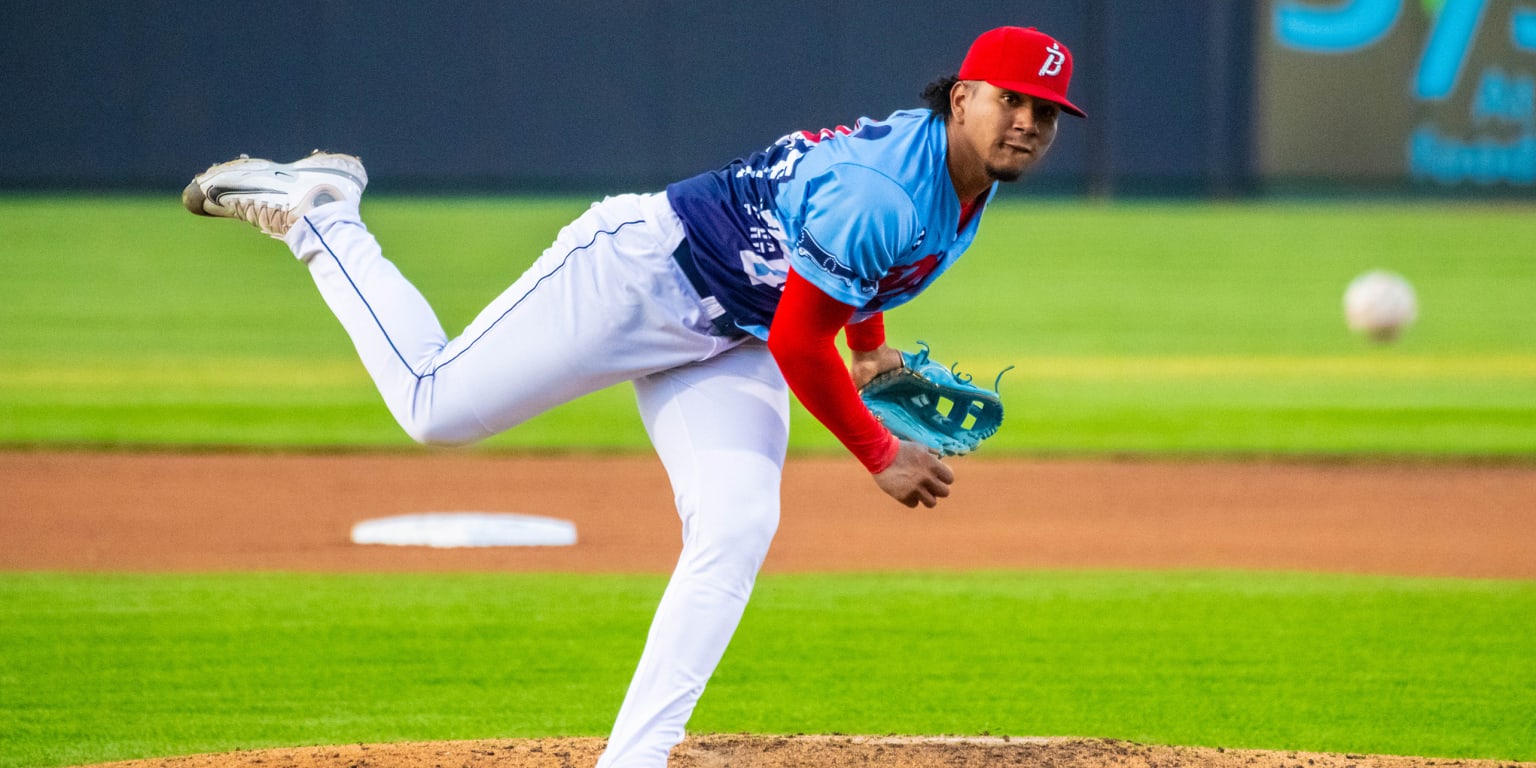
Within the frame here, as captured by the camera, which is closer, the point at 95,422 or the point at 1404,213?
the point at 95,422

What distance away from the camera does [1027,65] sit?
3020 mm

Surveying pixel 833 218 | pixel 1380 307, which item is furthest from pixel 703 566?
pixel 1380 307

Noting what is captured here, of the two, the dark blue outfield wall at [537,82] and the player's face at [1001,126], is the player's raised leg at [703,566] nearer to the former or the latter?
the player's face at [1001,126]

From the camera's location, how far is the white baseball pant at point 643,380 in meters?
3.12

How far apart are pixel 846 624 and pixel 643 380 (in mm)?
2122

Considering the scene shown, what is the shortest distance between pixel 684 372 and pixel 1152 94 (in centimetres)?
2048

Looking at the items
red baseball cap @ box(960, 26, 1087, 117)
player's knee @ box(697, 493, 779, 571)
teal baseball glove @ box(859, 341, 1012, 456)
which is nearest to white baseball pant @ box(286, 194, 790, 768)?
player's knee @ box(697, 493, 779, 571)

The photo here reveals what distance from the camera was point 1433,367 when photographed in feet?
38.7

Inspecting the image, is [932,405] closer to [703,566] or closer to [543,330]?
[703,566]

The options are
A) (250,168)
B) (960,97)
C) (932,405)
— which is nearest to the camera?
(960,97)

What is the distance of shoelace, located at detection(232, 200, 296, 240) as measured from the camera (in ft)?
11.8

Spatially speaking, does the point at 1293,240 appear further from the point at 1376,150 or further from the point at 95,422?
the point at 95,422

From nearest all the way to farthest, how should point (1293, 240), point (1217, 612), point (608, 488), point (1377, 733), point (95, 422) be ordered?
1. point (1377, 733)
2. point (1217, 612)
3. point (608, 488)
4. point (95, 422)
5. point (1293, 240)

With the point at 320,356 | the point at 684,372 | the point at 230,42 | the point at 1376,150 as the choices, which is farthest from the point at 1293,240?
the point at 684,372
